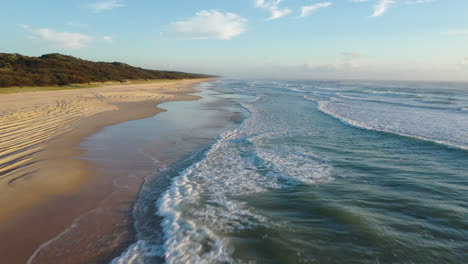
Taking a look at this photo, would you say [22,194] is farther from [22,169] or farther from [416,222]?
[416,222]

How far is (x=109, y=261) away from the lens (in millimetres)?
3027

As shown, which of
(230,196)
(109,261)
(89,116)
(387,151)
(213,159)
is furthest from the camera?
(89,116)

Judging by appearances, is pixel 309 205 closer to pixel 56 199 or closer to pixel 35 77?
pixel 56 199

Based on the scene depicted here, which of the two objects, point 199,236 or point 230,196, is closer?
point 199,236

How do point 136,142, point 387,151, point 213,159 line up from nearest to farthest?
point 213,159
point 387,151
point 136,142

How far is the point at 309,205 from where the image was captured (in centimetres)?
444

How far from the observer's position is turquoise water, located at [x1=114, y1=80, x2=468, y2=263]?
3246mm

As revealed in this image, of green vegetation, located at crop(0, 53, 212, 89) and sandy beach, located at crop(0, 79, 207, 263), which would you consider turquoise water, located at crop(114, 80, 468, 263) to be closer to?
sandy beach, located at crop(0, 79, 207, 263)

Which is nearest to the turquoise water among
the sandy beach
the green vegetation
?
the sandy beach

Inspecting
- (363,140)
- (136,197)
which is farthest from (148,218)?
(363,140)

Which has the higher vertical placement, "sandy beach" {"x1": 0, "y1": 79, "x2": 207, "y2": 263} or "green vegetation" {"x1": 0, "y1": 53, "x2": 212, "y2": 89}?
"green vegetation" {"x1": 0, "y1": 53, "x2": 212, "y2": 89}

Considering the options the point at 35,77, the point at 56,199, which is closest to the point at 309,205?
the point at 56,199

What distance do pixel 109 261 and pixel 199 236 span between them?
114cm

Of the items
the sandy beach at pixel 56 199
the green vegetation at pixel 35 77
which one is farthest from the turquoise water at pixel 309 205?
the green vegetation at pixel 35 77
